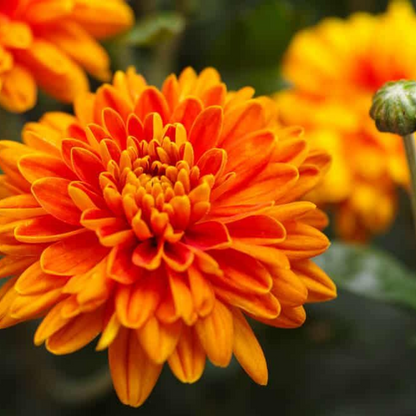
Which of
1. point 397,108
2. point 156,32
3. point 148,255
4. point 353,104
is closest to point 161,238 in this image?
point 148,255

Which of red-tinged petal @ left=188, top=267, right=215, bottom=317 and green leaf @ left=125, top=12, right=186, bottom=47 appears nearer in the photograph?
red-tinged petal @ left=188, top=267, right=215, bottom=317

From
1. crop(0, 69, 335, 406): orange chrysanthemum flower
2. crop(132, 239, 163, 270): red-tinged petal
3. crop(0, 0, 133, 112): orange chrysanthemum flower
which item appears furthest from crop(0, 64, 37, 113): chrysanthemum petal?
crop(132, 239, 163, 270): red-tinged petal

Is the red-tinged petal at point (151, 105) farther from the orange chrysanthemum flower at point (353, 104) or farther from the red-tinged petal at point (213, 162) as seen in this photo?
the orange chrysanthemum flower at point (353, 104)

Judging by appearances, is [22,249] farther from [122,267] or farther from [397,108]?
[397,108]

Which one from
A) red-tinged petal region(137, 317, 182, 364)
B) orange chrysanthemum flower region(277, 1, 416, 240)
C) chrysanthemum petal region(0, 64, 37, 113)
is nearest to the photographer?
red-tinged petal region(137, 317, 182, 364)

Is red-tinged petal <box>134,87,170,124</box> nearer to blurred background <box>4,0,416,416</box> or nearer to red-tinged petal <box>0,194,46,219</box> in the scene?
red-tinged petal <box>0,194,46,219</box>

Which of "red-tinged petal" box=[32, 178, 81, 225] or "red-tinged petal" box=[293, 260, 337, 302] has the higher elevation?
"red-tinged petal" box=[32, 178, 81, 225]

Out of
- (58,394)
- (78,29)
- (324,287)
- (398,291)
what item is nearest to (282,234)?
(324,287)

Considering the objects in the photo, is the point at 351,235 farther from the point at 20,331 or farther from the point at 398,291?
the point at 20,331
